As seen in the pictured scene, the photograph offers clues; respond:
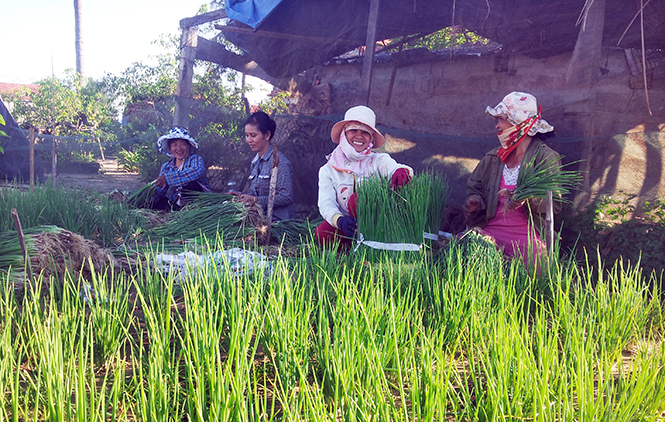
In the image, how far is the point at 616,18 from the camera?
389 cm

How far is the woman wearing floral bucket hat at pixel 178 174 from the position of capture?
14.8 feet

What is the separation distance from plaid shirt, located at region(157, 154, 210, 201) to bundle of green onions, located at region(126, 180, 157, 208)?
0.30ft

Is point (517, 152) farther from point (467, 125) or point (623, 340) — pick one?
point (467, 125)

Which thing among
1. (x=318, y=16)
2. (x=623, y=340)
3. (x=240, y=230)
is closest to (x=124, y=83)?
(x=318, y=16)

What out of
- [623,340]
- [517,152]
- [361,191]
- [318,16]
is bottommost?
[623,340]

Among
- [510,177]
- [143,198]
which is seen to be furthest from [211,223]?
[510,177]

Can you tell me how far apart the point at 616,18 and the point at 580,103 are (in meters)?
0.93

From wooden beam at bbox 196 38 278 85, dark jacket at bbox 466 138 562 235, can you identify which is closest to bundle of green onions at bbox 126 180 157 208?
wooden beam at bbox 196 38 278 85

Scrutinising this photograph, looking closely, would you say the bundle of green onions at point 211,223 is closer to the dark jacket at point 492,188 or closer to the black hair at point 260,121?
the black hair at point 260,121

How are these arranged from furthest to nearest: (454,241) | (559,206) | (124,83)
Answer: (124,83) → (559,206) → (454,241)

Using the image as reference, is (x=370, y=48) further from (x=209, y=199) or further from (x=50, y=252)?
(x=50, y=252)

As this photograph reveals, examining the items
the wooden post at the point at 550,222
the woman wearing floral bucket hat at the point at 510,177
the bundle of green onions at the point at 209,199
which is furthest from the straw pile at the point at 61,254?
the woman wearing floral bucket hat at the point at 510,177

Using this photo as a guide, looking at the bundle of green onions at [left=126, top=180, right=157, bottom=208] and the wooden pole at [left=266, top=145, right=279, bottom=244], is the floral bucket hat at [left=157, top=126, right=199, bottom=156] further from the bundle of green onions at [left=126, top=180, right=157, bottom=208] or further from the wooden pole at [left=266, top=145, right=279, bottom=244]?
the wooden pole at [left=266, top=145, right=279, bottom=244]

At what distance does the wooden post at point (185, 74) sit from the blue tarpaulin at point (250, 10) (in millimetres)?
1332
